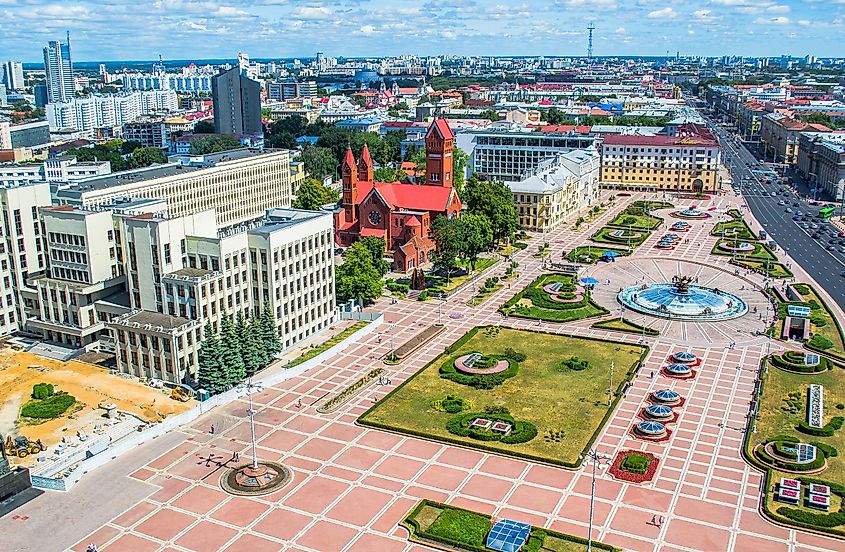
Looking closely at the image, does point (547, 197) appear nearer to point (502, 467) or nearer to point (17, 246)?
point (17, 246)

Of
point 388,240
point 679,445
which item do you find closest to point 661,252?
point 388,240

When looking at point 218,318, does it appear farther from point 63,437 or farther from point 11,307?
point 11,307

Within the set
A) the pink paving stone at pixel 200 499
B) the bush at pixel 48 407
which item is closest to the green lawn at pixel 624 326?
the pink paving stone at pixel 200 499

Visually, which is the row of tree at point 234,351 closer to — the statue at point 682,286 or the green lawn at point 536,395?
the green lawn at point 536,395

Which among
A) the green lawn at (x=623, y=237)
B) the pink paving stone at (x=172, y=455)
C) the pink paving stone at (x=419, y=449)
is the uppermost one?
the green lawn at (x=623, y=237)

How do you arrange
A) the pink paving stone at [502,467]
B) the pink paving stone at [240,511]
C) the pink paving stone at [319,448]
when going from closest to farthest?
the pink paving stone at [240,511], the pink paving stone at [502,467], the pink paving stone at [319,448]

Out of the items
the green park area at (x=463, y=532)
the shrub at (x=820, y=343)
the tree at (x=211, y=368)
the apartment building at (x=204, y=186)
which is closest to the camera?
the green park area at (x=463, y=532)

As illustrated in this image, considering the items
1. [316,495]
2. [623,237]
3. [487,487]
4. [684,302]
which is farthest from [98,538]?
[623,237]
